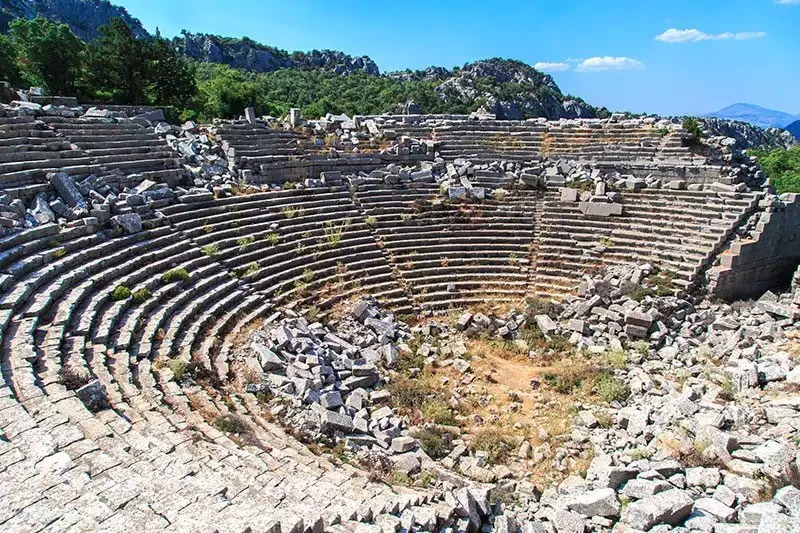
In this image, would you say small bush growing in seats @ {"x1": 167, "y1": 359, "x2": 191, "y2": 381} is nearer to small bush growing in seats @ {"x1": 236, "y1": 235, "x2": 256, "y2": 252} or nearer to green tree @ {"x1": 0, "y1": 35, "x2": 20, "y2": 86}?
small bush growing in seats @ {"x1": 236, "y1": 235, "x2": 256, "y2": 252}

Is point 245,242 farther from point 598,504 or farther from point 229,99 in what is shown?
point 229,99

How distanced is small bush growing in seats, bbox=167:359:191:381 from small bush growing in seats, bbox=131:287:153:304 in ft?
7.81

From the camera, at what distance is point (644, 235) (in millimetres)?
16109

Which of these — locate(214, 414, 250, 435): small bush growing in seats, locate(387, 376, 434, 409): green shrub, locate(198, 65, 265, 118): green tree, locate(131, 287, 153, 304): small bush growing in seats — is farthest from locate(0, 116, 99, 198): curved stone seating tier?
locate(198, 65, 265, 118): green tree

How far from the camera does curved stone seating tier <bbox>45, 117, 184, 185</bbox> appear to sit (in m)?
15.2

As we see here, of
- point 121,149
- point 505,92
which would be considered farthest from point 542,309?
point 505,92

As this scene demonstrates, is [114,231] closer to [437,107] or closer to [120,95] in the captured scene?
[120,95]

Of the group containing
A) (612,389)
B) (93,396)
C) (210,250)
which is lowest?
(612,389)

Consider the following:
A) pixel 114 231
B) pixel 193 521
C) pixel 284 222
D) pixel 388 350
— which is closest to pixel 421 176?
pixel 284 222

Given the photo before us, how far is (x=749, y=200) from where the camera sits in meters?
15.8

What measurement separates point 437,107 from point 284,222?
137 feet

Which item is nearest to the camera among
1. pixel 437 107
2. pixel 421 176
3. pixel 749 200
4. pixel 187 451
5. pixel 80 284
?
pixel 187 451

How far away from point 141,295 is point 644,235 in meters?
14.3

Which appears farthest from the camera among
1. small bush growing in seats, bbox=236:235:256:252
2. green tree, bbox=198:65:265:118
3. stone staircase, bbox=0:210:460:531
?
green tree, bbox=198:65:265:118
